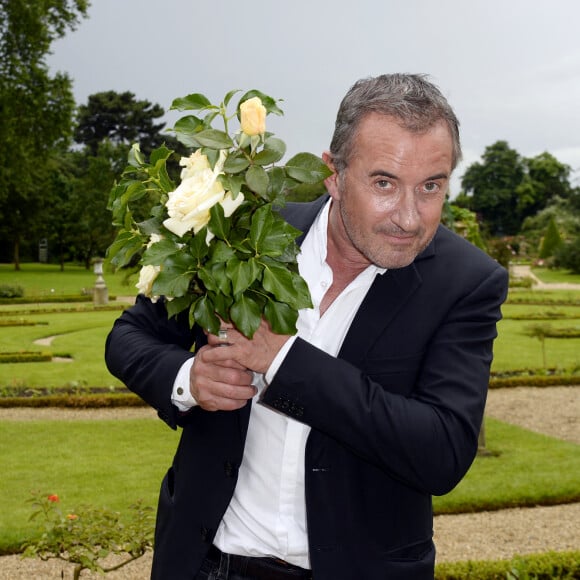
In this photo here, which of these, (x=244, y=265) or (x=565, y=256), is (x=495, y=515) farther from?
(x=565, y=256)

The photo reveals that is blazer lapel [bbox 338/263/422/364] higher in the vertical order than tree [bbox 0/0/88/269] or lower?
lower

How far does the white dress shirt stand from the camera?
6.63 ft

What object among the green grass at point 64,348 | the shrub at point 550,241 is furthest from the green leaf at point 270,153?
the shrub at point 550,241

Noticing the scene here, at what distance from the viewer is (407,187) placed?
183 cm

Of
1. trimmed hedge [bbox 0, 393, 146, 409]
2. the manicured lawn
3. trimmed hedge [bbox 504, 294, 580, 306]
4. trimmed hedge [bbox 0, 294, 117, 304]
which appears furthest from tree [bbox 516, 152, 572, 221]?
trimmed hedge [bbox 0, 393, 146, 409]

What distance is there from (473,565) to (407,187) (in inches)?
166

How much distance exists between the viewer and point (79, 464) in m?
8.67

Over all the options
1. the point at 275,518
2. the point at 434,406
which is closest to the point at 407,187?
the point at 434,406

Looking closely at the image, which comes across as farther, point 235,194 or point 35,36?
point 35,36

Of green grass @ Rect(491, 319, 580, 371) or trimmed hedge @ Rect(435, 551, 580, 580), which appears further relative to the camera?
green grass @ Rect(491, 319, 580, 371)

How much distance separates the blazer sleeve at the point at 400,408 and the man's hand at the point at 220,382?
6 cm

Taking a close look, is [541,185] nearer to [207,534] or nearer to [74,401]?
[74,401]

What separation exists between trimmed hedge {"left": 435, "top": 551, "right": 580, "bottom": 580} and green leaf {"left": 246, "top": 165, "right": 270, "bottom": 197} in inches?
162

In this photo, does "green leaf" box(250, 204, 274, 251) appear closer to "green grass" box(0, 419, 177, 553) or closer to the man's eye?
the man's eye
